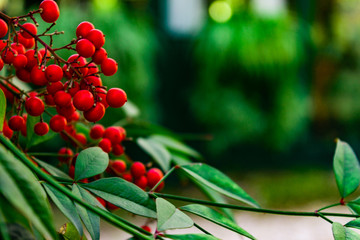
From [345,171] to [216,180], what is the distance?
0.11 m

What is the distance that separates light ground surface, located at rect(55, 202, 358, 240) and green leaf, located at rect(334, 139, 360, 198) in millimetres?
1824

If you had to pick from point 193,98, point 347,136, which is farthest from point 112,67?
point 347,136

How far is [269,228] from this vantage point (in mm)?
2434

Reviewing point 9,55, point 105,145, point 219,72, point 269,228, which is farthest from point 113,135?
point 219,72

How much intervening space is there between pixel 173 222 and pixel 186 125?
2.88 metres

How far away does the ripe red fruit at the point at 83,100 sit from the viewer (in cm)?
30

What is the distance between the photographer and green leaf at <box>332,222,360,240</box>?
27cm

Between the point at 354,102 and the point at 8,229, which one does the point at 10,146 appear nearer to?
the point at 8,229

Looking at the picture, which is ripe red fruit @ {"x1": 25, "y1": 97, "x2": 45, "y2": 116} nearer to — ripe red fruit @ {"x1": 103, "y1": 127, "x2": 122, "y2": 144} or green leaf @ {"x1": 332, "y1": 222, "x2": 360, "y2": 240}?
ripe red fruit @ {"x1": 103, "y1": 127, "x2": 122, "y2": 144}

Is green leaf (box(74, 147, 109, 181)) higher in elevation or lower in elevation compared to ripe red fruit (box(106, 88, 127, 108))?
lower

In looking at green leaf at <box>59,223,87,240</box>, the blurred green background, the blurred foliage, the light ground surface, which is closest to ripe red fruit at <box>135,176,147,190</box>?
green leaf at <box>59,223,87,240</box>

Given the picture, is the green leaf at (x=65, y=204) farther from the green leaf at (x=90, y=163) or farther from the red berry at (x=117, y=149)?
the red berry at (x=117, y=149)

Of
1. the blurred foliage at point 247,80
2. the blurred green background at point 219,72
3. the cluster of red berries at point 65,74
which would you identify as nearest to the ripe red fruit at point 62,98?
the cluster of red berries at point 65,74

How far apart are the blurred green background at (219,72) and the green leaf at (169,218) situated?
219 centimetres
